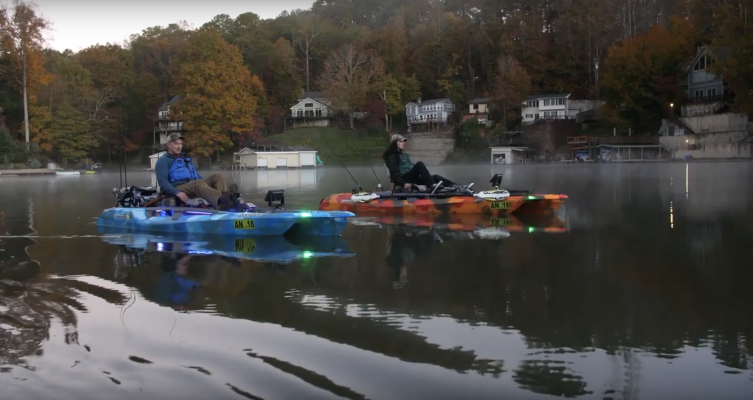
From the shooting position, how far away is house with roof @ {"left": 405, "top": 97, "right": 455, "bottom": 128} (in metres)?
84.6

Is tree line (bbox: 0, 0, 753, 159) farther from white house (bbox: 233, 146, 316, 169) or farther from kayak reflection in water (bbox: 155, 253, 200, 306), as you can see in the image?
kayak reflection in water (bbox: 155, 253, 200, 306)

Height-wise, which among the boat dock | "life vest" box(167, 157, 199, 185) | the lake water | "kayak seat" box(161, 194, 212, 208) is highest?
the boat dock

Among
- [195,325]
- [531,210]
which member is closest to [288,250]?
[195,325]

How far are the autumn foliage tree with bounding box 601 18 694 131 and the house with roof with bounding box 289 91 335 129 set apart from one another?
36614 mm

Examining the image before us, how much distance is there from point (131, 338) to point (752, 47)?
53.4 metres

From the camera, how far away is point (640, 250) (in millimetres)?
9750

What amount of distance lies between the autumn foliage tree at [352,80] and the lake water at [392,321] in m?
76.4

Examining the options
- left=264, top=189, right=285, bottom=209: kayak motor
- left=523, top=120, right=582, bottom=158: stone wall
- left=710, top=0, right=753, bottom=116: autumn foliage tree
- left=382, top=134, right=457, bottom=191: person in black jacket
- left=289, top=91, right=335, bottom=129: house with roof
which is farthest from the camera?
left=289, top=91, right=335, bottom=129: house with roof

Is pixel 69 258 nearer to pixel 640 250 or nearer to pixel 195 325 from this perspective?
pixel 195 325

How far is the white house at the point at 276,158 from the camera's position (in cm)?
7612

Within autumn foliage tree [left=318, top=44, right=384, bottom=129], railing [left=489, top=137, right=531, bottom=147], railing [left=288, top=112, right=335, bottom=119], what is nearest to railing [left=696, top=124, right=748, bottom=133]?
railing [left=489, top=137, right=531, bottom=147]

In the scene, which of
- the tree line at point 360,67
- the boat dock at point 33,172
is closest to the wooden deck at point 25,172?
the boat dock at point 33,172

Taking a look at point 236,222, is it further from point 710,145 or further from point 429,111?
point 429,111

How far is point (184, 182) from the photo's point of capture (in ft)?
41.9
